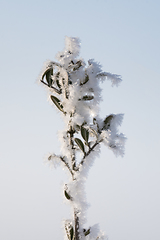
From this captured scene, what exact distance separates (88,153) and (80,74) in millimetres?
670

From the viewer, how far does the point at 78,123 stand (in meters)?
2.36

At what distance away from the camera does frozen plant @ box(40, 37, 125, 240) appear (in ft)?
7.79

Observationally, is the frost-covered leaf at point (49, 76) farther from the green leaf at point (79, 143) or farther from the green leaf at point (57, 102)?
the green leaf at point (79, 143)

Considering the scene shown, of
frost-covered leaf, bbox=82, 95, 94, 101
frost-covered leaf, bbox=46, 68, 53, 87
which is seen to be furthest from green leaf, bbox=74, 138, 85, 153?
frost-covered leaf, bbox=46, 68, 53, 87

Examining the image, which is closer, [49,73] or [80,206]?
[80,206]

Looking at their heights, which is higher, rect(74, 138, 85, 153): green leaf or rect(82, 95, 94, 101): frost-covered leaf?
rect(82, 95, 94, 101): frost-covered leaf

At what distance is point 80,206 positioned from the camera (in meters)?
2.35

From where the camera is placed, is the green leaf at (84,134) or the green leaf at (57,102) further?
the green leaf at (57,102)

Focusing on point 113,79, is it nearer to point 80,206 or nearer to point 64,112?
point 64,112

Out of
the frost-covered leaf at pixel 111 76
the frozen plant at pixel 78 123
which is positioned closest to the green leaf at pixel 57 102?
the frozen plant at pixel 78 123

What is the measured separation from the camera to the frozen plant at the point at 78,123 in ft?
7.79

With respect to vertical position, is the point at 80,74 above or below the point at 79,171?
above

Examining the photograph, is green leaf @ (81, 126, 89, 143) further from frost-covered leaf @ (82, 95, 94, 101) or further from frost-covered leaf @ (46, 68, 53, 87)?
frost-covered leaf @ (46, 68, 53, 87)
